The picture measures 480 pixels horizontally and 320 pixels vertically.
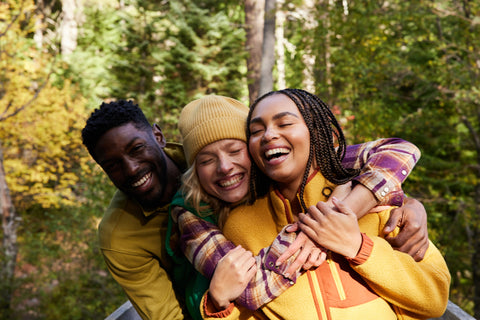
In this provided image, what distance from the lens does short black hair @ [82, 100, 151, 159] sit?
6.62 ft

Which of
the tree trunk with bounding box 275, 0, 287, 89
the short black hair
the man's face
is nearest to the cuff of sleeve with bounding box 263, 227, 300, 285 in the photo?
the man's face

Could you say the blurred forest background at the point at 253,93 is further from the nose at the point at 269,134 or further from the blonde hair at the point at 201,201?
the nose at the point at 269,134

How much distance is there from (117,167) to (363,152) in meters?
1.30

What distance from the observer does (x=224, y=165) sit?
5.59 ft

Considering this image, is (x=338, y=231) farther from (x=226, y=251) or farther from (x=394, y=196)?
(x=226, y=251)

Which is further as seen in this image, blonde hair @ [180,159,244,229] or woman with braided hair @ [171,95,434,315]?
blonde hair @ [180,159,244,229]

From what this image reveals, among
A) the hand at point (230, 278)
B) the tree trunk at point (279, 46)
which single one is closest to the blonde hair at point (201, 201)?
the hand at point (230, 278)

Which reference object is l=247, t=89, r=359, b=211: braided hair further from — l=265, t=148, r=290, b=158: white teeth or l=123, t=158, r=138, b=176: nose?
l=123, t=158, r=138, b=176: nose

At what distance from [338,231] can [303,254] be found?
16 cm

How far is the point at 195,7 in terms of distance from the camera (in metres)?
9.44

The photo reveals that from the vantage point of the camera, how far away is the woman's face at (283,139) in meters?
1.50

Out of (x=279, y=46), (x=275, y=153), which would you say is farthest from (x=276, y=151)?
(x=279, y=46)

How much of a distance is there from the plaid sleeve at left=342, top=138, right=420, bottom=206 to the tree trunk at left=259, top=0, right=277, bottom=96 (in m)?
4.83

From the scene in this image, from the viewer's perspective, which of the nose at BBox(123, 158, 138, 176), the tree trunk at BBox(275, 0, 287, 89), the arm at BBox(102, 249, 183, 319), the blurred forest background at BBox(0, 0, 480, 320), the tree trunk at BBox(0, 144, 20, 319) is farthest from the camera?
the tree trunk at BBox(275, 0, 287, 89)
